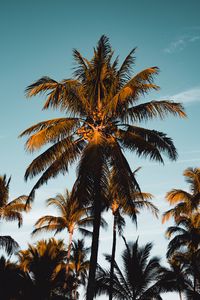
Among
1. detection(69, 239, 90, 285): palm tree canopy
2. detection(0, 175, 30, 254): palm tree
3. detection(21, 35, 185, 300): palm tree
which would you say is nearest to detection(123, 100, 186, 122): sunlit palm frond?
detection(21, 35, 185, 300): palm tree

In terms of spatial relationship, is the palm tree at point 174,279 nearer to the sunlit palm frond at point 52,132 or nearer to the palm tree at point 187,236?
the palm tree at point 187,236

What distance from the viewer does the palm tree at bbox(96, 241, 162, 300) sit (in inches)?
853

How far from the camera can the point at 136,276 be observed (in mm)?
22172

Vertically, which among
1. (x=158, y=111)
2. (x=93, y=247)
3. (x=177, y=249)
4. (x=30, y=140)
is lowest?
(x=93, y=247)

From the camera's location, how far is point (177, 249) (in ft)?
79.4

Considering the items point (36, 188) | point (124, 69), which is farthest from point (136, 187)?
point (124, 69)

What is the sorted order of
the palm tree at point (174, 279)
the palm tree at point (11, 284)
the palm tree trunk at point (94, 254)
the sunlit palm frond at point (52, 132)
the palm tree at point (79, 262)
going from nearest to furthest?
the palm tree trunk at point (94, 254)
the sunlit palm frond at point (52, 132)
the palm tree at point (11, 284)
the palm tree at point (174, 279)
the palm tree at point (79, 262)

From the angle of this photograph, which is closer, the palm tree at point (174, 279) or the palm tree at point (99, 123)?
the palm tree at point (99, 123)

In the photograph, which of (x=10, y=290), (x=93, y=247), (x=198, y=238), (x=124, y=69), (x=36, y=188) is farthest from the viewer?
(x=198, y=238)

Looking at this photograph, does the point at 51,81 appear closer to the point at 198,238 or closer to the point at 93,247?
the point at 93,247

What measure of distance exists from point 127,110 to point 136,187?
2.77 metres

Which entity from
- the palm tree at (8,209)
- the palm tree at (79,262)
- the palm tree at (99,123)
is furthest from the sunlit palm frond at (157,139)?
the palm tree at (79,262)

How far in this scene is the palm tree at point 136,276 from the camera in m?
21.7

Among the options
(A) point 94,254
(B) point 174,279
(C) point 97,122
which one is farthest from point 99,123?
(B) point 174,279
